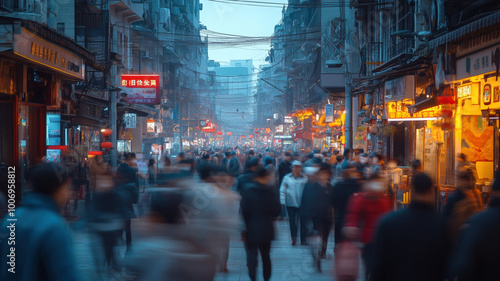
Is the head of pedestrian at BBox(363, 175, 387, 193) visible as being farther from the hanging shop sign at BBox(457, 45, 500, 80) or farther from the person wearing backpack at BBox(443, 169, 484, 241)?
the hanging shop sign at BBox(457, 45, 500, 80)

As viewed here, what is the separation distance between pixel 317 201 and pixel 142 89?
63.5 feet

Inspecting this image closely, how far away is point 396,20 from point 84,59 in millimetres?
12003

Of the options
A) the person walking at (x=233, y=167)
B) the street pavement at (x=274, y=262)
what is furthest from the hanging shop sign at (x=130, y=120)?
the street pavement at (x=274, y=262)

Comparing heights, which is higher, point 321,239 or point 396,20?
point 396,20

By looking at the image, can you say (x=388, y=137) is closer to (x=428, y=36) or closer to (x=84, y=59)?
(x=428, y=36)

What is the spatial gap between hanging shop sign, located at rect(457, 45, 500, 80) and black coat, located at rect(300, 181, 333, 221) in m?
4.38

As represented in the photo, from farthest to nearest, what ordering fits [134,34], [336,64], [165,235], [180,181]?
[134,34]
[336,64]
[180,181]
[165,235]

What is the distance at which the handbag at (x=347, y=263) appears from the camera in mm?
6391

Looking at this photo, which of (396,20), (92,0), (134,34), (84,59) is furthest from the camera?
(134,34)

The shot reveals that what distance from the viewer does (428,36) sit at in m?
14.0

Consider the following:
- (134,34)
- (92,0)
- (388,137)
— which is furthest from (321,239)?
(134,34)

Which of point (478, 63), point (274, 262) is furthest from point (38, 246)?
point (478, 63)

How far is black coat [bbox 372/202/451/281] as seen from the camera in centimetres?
423

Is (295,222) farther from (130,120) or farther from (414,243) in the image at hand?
(130,120)
